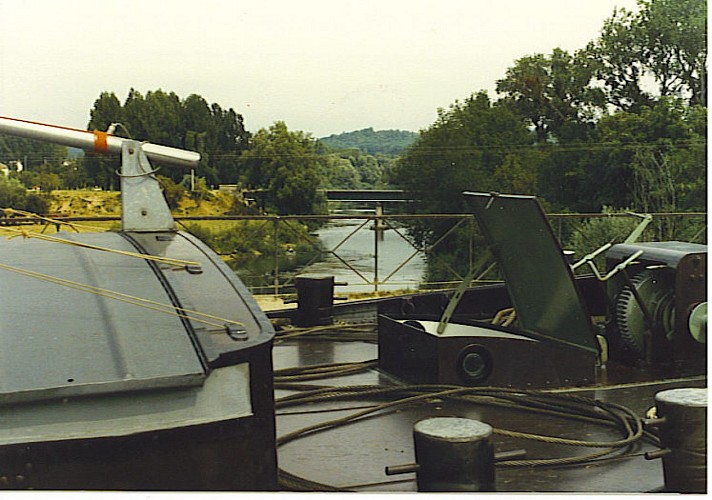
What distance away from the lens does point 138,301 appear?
90.2 inches

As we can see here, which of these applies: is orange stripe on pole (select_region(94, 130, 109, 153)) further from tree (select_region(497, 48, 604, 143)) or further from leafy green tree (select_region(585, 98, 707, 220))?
tree (select_region(497, 48, 604, 143))

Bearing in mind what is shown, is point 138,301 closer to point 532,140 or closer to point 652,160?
point 652,160

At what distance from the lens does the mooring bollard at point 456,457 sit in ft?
6.80

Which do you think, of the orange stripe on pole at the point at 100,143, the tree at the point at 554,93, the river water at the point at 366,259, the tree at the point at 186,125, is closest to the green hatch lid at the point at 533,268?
the orange stripe on pole at the point at 100,143

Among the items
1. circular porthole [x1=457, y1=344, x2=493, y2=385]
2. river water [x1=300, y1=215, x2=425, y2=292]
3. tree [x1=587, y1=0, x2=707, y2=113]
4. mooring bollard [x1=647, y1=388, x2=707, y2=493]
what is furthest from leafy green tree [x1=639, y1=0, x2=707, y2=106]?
mooring bollard [x1=647, y1=388, x2=707, y2=493]

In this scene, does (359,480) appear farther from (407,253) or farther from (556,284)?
(407,253)

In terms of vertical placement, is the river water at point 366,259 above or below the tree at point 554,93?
below

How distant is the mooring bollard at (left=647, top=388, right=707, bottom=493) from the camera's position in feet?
7.50

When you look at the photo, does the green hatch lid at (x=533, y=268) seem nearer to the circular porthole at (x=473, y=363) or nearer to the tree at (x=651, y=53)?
the circular porthole at (x=473, y=363)

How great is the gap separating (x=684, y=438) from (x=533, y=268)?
123cm

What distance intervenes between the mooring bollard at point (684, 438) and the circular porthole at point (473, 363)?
103 centimetres

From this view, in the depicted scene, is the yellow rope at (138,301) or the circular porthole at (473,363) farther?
the circular porthole at (473,363)


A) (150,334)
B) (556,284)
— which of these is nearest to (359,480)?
(150,334)

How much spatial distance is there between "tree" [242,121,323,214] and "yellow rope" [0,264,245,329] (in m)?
12.7
